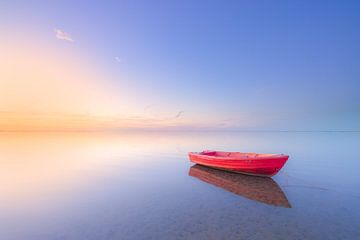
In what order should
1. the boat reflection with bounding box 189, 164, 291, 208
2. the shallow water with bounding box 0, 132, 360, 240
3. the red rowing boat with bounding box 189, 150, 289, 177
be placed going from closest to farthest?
the shallow water with bounding box 0, 132, 360, 240
the boat reflection with bounding box 189, 164, 291, 208
the red rowing boat with bounding box 189, 150, 289, 177

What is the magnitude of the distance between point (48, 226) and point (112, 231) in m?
3.21

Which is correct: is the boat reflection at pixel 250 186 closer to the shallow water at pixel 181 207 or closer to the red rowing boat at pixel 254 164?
the shallow water at pixel 181 207

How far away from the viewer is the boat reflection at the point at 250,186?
36.6ft

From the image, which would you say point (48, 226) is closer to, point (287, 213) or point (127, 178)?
point (127, 178)

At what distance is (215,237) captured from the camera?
7062 millimetres

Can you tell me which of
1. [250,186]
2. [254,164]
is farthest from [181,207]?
[254,164]

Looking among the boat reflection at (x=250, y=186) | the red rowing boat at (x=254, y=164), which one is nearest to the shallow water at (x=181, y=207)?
the boat reflection at (x=250, y=186)

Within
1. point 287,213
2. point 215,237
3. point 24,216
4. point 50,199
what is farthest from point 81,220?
point 287,213

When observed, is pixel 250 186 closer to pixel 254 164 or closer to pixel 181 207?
pixel 254 164

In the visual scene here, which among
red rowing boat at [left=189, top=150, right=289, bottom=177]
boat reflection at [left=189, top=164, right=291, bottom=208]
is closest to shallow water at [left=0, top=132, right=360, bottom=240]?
boat reflection at [left=189, top=164, right=291, bottom=208]

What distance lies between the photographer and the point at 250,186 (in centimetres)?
1379

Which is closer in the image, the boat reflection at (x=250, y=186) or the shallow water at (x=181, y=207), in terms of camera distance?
the shallow water at (x=181, y=207)

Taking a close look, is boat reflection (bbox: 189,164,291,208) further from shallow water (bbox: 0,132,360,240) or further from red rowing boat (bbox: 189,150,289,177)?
red rowing boat (bbox: 189,150,289,177)

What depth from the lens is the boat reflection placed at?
1115 centimetres
